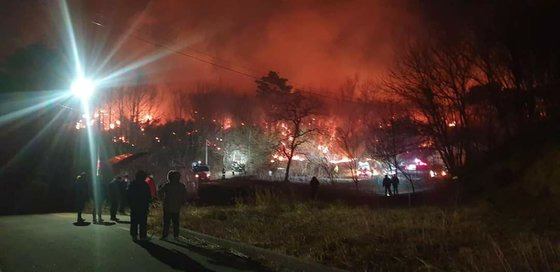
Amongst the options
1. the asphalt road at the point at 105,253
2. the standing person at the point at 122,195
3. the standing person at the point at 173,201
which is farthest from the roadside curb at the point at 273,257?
the standing person at the point at 122,195

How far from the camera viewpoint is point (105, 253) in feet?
37.6

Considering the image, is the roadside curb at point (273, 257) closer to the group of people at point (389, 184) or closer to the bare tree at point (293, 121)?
the group of people at point (389, 184)

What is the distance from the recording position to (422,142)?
1528 inches

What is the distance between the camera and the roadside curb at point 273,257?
949cm

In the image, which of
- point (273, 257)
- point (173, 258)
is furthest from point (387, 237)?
point (173, 258)

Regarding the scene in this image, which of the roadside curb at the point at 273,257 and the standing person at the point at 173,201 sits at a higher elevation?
the standing person at the point at 173,201

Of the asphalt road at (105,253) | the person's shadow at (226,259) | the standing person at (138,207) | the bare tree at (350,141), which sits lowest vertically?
the person's shadow at (226,259)

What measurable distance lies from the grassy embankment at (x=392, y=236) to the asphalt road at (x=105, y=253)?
48.6 inches

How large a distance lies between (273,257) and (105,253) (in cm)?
366

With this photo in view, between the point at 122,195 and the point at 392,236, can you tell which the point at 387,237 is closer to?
the point at 392,236

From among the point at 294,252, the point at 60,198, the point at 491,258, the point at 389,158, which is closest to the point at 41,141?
the point at 60,198

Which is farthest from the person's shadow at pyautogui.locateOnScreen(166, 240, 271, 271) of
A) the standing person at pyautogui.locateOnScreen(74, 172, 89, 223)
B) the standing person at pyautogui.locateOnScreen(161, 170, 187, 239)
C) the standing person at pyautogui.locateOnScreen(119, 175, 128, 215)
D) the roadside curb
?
the standing person at pyautogui.locateOnScreen(119, 175, 128, 215)

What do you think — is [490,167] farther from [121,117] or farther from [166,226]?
[121,117]

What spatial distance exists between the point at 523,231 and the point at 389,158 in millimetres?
31364
